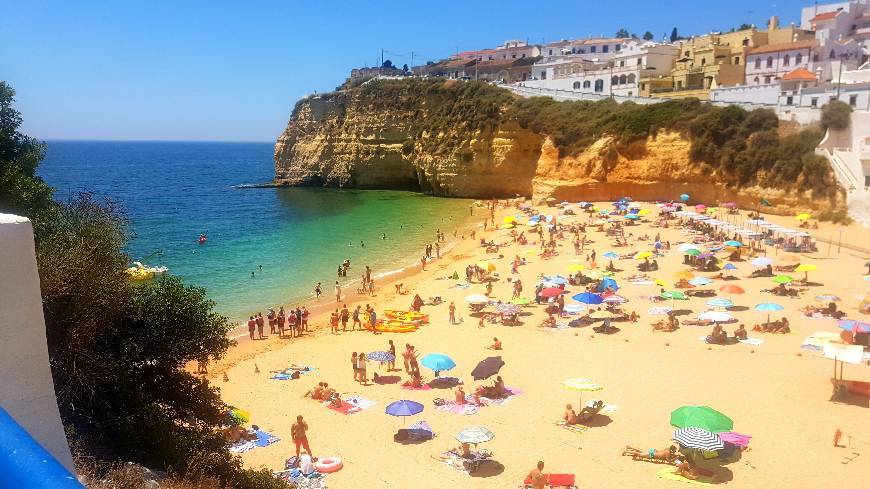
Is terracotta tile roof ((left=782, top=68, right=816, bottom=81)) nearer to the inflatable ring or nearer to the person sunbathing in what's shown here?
the person sunbathing

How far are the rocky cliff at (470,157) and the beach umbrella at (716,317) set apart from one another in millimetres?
18824

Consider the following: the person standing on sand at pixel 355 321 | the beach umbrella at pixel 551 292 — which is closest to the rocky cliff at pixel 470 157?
the beach umbrella at pixel 551 292

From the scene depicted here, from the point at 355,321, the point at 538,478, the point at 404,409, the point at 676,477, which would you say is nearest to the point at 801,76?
the point at 355,321

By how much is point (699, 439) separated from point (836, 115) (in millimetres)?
30826

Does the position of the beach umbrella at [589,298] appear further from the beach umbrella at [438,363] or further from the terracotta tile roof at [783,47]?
the terracotta tile roof at [783,47]

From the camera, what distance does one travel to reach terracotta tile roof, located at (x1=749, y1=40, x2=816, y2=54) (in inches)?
1866

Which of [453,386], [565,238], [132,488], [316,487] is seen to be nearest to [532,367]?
[453,386]

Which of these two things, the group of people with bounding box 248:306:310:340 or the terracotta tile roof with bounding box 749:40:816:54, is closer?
the group of people with bounding box 248:306:310:340

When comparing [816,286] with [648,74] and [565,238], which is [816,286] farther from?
[648,74]

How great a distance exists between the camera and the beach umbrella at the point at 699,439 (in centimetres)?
1038

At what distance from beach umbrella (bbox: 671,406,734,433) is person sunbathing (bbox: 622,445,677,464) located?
54 cm

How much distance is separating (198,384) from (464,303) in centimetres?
1377

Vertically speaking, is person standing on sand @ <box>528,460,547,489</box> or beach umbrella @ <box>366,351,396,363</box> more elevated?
beach umbrella @ <box>366,351,396,363</box>

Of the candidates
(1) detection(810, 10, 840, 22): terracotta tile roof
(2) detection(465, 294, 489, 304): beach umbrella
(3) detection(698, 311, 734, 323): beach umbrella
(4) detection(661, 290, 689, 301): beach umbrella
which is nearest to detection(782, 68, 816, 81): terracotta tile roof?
(1) detection(810, 10, 840, 22): terracotta tile roof
